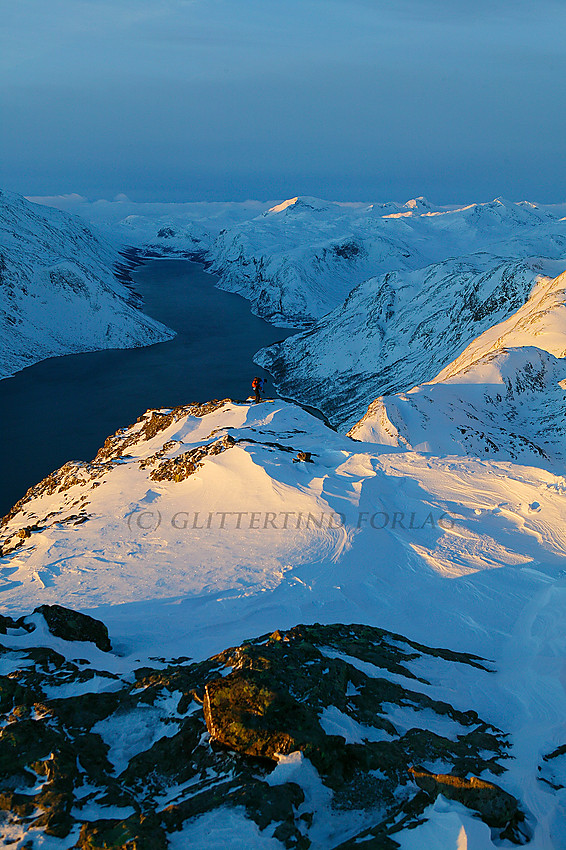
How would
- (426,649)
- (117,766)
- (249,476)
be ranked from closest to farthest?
(117,766), (426,649), (249,476)

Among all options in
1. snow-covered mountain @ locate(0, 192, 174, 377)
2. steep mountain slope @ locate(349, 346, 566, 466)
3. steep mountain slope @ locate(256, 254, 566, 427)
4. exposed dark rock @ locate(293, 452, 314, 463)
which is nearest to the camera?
exposed dark rock @ locate(293, 452, 314, 463)

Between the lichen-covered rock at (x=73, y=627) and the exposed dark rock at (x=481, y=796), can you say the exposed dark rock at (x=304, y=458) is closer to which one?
the lichen-covered rock at (x=73, y=627)

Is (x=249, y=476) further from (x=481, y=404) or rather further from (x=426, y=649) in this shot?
(x=481, y=404)

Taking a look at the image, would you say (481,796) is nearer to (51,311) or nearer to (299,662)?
(299,662)

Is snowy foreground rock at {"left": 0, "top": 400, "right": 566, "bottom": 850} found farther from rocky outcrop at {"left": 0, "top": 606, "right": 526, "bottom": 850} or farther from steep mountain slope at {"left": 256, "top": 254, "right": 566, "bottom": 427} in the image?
steep mountain slope at {"left": 256, "top": 254, "right": 566, "bottom": 427}

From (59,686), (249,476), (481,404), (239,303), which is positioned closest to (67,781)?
(59,686)

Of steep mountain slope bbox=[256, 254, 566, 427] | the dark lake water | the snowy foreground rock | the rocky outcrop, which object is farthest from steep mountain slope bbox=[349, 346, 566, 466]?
the dark lake water

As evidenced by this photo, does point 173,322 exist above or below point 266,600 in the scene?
above

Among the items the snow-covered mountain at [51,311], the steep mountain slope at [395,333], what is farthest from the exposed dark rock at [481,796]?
the snow-covered mountain at [51,311]
